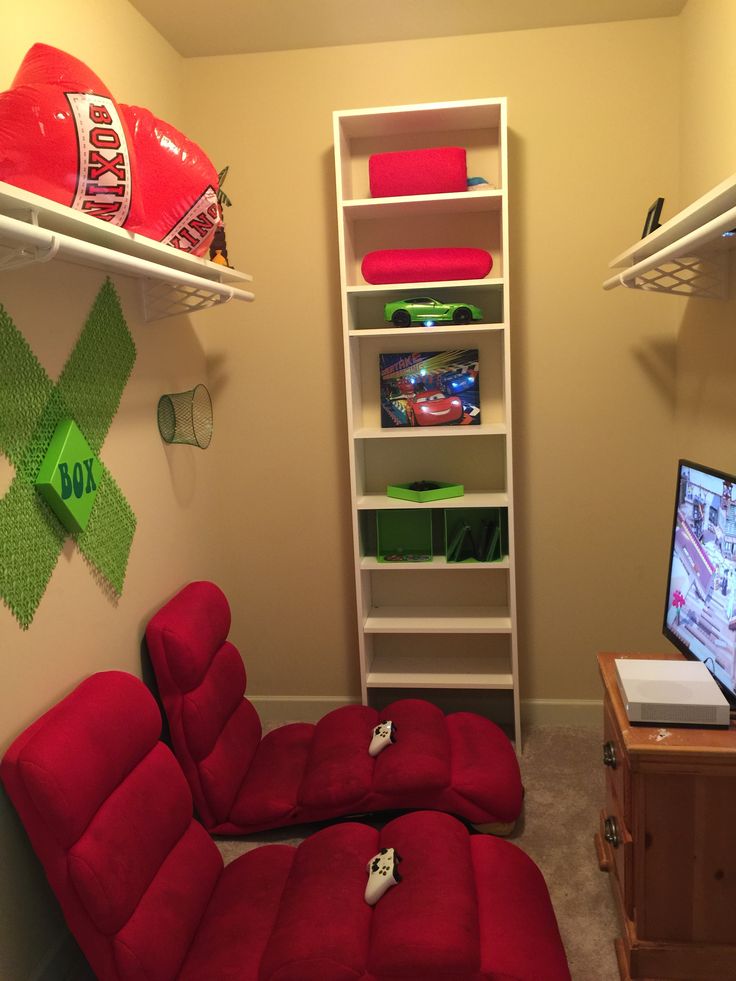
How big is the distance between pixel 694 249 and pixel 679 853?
1447mm

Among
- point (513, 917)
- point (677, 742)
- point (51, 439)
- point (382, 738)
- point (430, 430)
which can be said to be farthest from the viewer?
point (430, 430)

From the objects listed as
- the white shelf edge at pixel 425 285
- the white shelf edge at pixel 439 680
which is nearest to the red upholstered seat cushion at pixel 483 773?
the white shelf edge at pixel 439 680

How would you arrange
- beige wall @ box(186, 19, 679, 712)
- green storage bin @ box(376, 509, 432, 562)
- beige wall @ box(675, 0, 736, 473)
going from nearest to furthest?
beige wall @ box(675, 0, 736, 473)
beige wall @ box(186, 19, 679, 712)
green storage bin @ box(376, 509, 432, 562)

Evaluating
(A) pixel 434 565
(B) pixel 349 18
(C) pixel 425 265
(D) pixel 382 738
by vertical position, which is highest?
(B) pixel 349 18

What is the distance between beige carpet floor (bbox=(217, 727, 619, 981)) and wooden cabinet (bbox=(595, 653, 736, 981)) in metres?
0.24

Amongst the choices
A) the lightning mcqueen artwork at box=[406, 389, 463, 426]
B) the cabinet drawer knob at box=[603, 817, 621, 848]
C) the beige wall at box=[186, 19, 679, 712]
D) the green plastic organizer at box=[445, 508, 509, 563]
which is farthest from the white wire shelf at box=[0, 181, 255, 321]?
the cabinet drawer knob at box=[603, 817, 621, 848]

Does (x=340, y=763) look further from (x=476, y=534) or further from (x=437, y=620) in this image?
(x=476, y=534)

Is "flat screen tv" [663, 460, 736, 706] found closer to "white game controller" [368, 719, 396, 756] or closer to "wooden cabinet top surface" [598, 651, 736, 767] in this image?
"wooden cabinet top surface" [598, 651, 736, 767]

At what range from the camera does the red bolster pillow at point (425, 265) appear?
9.12ft

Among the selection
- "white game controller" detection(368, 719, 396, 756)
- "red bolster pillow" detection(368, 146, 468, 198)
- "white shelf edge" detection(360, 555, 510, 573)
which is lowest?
"white game controller" detection(368, 719, 396, 756)

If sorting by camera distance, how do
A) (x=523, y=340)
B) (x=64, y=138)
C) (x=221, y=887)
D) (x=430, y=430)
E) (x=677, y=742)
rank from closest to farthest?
(x=64, y=138) < (x=677, y=742) < (x=221, y=887) < (x=430, y=430) < (x=523, y=340)

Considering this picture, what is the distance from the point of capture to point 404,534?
3094 millimetres

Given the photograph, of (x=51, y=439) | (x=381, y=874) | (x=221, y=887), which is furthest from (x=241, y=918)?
(x=51, y=439)

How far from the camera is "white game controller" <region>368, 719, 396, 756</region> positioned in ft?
8.52
